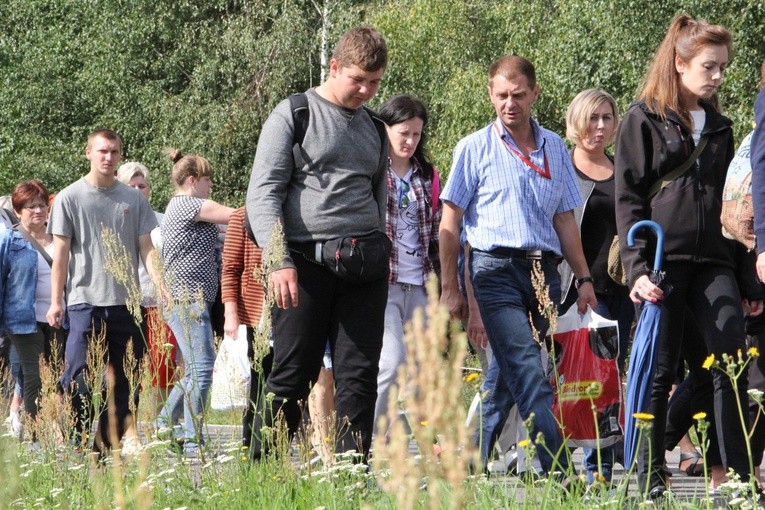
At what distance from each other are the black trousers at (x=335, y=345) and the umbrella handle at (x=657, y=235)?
3.55 ft

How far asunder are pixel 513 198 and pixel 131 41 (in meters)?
35.6

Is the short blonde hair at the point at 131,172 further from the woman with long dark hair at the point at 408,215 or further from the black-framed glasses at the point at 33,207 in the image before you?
the woman with long dark hair at the point at 408,215

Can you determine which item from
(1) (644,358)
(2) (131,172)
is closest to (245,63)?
(2) (131,172)

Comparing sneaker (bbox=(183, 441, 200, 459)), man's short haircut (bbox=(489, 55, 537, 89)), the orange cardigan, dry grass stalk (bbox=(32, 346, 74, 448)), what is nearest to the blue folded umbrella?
man's short haircut (bbox=(489, 55, 537, 89))

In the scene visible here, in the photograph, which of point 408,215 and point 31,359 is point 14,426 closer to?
point 31,359

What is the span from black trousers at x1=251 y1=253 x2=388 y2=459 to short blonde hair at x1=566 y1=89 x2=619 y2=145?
2.08m

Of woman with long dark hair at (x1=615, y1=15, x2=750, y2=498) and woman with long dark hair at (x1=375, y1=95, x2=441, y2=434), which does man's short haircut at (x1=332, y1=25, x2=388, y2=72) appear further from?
woman with long dark hair at (x1=375, y1=95, x2=441, y2=434)

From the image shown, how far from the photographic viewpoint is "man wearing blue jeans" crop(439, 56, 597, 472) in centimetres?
589

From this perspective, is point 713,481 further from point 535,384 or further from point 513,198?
point 513,198

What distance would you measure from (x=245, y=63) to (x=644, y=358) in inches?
1262

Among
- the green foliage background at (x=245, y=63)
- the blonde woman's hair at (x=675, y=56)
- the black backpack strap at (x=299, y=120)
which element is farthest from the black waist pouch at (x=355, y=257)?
the green foliage background at (x=245, y=63)

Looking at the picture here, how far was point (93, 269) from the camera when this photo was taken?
799 cm

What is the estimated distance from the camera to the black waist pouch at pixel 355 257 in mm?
5559

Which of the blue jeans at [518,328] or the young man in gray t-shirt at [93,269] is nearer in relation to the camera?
the blue jeans at [518,328]
